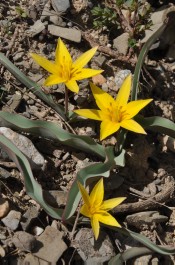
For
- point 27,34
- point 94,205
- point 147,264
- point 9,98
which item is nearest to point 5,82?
point 9,98

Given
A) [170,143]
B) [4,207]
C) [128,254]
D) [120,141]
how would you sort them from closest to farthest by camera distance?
Result: [4,207] → [128,254] → [120,141] → [170,143]

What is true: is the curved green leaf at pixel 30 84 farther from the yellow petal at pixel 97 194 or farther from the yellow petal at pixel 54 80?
the yellow petal at pixel 97 194

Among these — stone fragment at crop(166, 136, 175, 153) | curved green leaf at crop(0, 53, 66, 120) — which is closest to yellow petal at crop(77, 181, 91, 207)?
curved green leaf at crop(0, 53, 66, 120)

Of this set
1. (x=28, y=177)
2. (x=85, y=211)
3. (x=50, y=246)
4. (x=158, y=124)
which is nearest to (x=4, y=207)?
(x=28, y=177)

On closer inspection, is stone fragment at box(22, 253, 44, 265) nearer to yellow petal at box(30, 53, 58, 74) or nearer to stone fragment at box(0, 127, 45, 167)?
stone fragment at box(0, 127, 45, 167)

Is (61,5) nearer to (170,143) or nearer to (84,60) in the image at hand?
(84,60)

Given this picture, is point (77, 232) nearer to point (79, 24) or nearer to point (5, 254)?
point (5, 254)
